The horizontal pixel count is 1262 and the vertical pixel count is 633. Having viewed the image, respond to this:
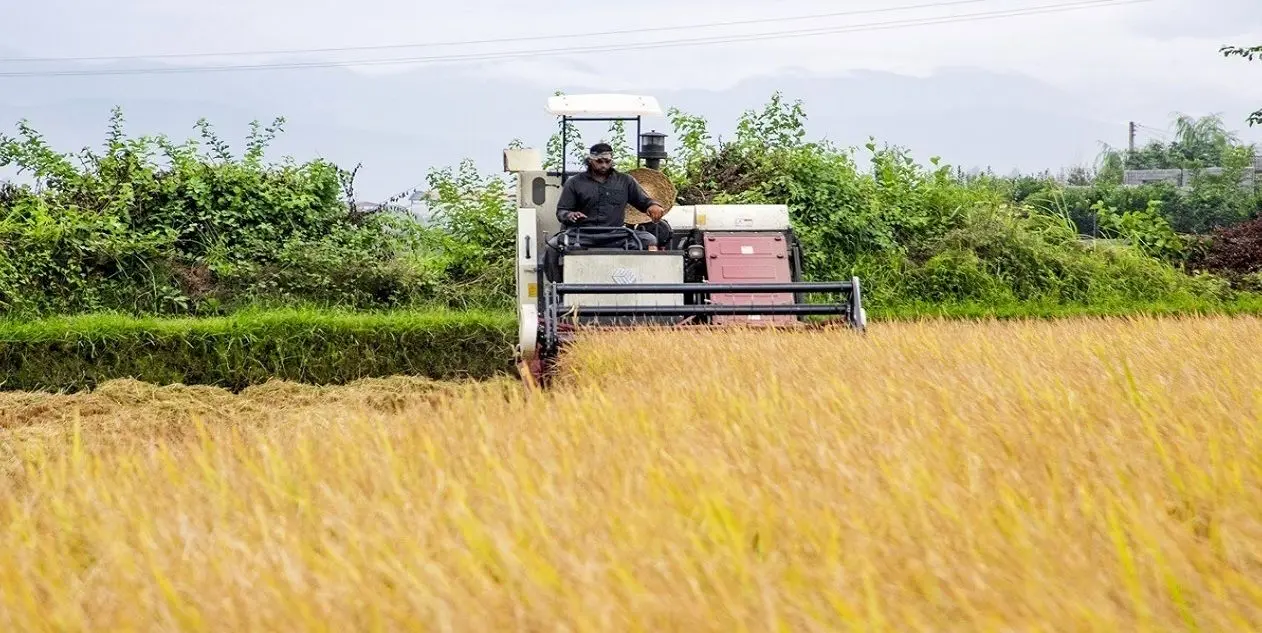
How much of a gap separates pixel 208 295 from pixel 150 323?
2.80 meters

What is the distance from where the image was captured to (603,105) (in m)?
10.9

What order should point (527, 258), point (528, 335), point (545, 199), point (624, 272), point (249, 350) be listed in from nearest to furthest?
point (528, 335) → point (624, 272) → point (527, 258) → point (545, 199) → point (249, 350)

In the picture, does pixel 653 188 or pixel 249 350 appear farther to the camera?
pixel 249 350

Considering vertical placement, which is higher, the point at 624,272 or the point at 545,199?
the point at 545,199

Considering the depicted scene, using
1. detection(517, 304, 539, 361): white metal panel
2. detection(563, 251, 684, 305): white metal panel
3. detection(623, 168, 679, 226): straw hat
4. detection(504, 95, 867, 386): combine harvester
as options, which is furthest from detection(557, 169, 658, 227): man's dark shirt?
detection(517, 304, 539, 361): white metal panel

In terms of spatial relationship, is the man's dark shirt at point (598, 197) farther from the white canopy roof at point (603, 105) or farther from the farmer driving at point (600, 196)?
the white canopy roof at point (603, 105)

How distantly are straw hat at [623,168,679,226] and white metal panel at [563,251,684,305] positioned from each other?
1059 mm

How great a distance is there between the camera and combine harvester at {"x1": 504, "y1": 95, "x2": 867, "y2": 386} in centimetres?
906

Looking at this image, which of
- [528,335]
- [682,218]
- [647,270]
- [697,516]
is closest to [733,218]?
[682,218]

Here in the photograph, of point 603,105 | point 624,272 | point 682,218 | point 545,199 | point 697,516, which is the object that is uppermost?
point 603,105

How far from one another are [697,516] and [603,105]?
7.97m

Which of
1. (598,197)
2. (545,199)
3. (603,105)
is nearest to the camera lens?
(598,197)

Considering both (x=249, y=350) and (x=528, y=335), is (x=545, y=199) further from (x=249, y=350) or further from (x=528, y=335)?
(x=249, y=350)

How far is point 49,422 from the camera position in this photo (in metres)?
9.88
